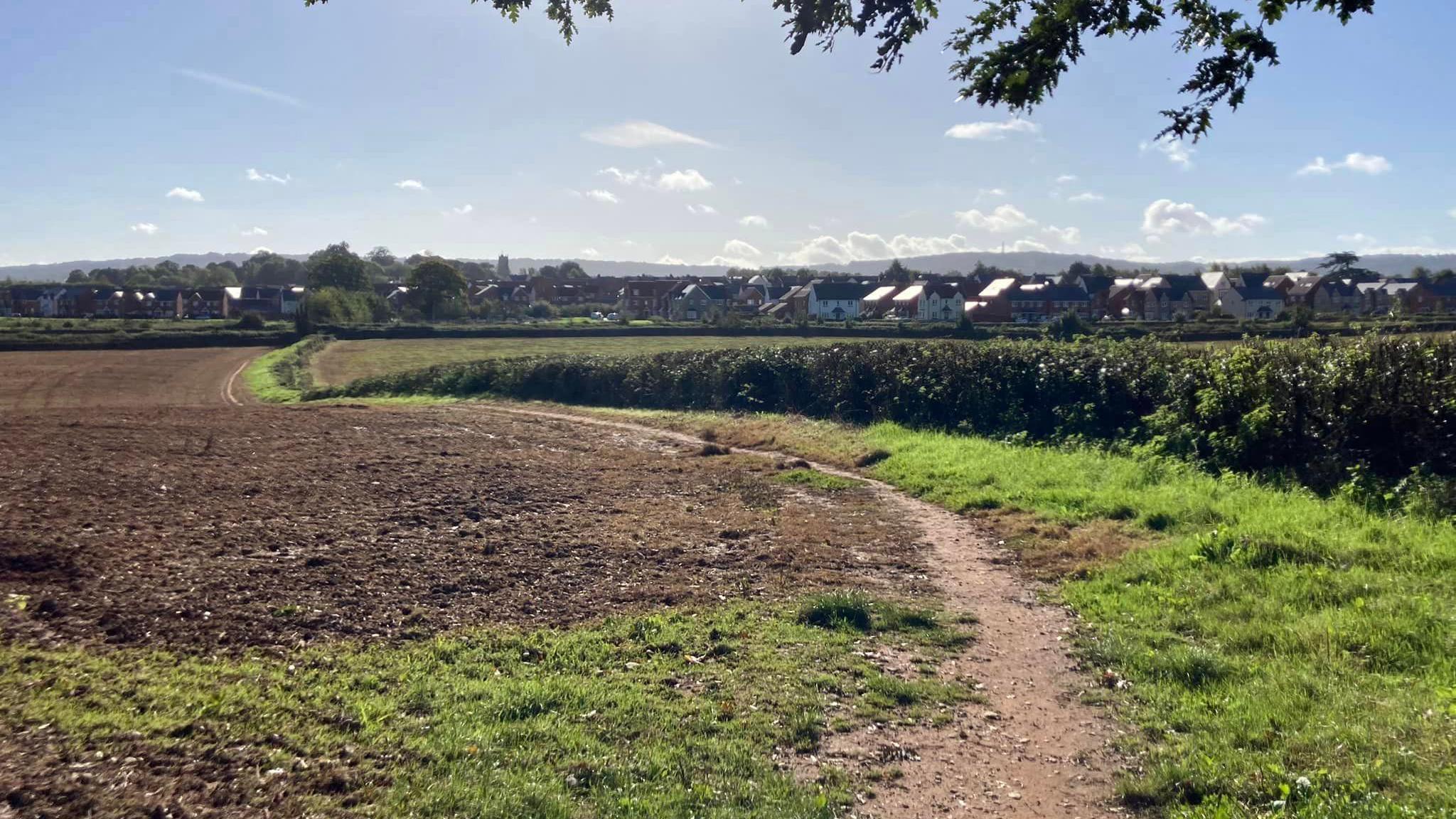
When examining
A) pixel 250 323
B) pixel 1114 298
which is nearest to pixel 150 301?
pixel 250 323

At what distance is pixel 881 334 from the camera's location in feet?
186

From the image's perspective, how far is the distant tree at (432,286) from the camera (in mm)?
95875

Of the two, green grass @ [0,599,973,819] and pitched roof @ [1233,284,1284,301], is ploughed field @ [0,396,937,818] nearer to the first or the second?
green grass @ [0,599,973,819]

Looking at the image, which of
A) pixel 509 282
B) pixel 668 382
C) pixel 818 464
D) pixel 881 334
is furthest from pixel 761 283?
pixel 818 464

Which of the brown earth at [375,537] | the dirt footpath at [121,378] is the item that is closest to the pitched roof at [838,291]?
the dirt footpath at [121,378]

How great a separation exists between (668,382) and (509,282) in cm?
12670

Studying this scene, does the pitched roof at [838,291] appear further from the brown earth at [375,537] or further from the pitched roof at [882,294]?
the brown earth at [375,537]

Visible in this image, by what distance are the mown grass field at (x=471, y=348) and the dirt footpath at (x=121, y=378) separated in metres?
4.44

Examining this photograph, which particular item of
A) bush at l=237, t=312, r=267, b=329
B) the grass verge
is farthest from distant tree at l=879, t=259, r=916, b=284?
the grass verge

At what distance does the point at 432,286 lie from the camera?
315ft

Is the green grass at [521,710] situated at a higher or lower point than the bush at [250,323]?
lower

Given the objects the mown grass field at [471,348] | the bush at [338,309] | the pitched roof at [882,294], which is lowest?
the mown grass field at [471,348]

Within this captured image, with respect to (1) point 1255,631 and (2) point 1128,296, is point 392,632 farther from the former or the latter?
(2) point 1128,296

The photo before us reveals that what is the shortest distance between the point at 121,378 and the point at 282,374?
6782 mm
